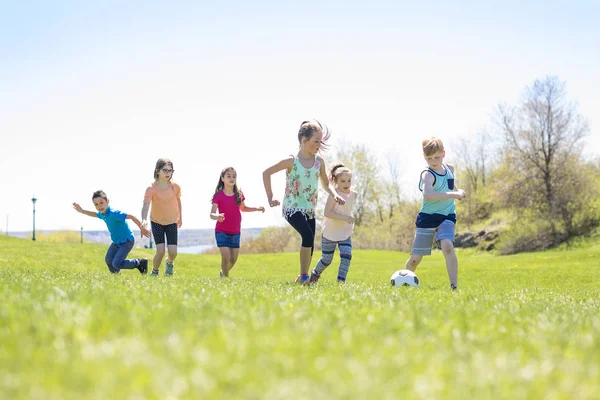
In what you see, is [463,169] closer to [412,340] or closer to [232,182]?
[232,182]

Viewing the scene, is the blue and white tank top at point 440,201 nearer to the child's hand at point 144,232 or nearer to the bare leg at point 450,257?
the bare leg at point 450,257

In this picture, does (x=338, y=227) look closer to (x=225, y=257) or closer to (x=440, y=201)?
(x=440, y=201)

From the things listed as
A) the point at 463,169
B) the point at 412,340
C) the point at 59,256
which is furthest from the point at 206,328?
the point at 463,169

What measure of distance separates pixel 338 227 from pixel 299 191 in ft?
4.20

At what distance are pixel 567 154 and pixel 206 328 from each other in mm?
50088

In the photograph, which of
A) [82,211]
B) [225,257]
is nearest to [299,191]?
[225,257]

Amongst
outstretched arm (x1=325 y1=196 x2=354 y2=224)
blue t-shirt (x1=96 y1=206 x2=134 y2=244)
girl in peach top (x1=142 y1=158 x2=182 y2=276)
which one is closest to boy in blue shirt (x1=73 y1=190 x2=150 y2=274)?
blue t-shirt (x1=96 y1=206 x2=134 y2=244)

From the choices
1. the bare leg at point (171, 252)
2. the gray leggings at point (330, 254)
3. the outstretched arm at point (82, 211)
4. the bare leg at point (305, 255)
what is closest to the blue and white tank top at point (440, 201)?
the gray leggings at point (330, 254)

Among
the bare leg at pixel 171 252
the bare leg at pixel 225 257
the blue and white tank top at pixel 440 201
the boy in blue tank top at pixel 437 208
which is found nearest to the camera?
the boy in blue tank top at pixel 437 208

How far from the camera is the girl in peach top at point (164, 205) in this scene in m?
13.3

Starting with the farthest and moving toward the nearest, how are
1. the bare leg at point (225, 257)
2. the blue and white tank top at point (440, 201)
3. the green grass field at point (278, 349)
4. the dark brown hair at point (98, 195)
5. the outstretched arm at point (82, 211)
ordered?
the bare leg at point (225, 257), the dark brown hair at point (98, 195), the outstretched arm at point (82, 211), the blue and white tank top at point (440, 201), the green grass field at point (278, 349)

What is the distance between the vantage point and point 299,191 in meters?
10.9

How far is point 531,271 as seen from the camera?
2362 cm

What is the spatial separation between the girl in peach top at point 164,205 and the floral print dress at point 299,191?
3668mm
